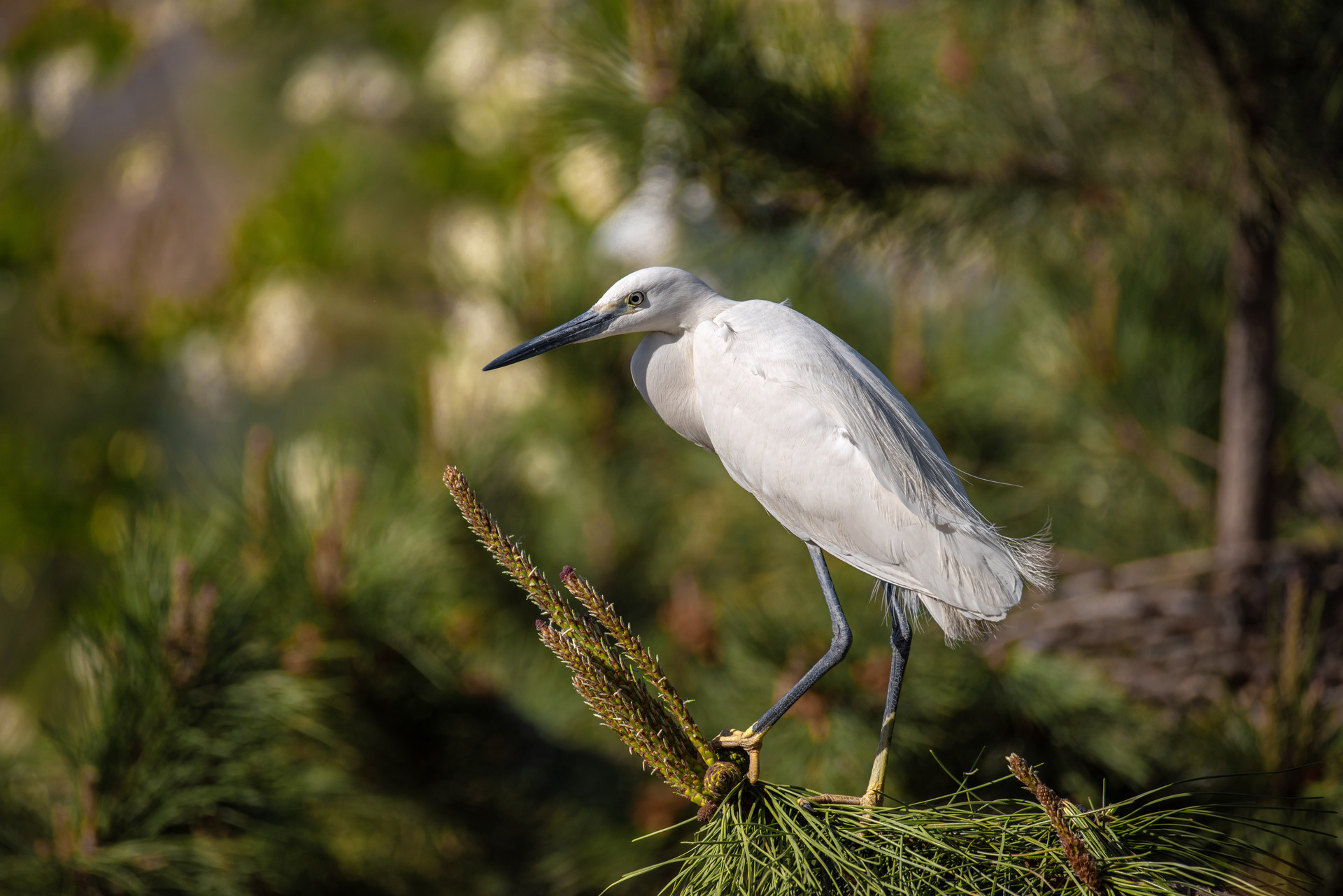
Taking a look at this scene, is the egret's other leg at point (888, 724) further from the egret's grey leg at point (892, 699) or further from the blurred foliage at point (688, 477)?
the blurred foliage at point (688, 477)

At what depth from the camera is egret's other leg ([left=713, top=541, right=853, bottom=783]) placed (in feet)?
0.90

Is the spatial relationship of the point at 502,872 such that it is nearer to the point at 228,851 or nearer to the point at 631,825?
the point at 631,825

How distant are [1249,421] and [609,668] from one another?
0.57 m

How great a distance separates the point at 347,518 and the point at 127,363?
1211 millimetres

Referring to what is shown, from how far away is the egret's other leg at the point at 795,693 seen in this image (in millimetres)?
275

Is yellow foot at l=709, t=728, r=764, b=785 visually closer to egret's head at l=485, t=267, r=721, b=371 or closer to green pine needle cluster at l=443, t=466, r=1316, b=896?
green pine needle cluster at l=443, t=466, r=1316, b=896

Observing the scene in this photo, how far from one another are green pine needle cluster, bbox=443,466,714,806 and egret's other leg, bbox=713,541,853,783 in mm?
19

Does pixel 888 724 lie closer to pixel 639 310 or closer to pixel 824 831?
pixel 824 831

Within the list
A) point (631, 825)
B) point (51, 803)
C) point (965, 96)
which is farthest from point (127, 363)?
point (965, 96)

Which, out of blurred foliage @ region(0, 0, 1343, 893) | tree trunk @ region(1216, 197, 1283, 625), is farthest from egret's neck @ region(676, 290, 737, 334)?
tree trunk @ region(1216, 197, 1283, 625)

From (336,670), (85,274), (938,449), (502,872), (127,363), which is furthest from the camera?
(85,274)

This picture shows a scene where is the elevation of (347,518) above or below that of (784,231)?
below

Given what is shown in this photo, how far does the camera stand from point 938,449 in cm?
32

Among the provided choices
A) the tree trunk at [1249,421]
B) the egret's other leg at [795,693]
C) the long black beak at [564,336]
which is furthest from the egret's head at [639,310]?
the tree trunk at [1249,421]
